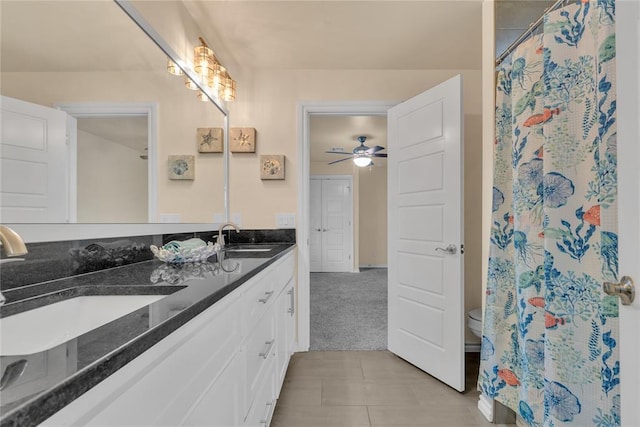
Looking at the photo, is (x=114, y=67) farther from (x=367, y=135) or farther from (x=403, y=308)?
(x=367, y=135)

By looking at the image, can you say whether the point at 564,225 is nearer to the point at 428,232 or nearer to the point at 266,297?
the point at 428,232

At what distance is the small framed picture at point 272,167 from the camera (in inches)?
95.9

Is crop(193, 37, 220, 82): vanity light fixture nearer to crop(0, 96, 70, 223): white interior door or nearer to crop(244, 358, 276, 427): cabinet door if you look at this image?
crop(0, 96, 70, 223): white interior door

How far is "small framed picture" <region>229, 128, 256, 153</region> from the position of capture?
2441 millimetres

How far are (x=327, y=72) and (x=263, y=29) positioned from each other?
683 mm

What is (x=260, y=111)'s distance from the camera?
2490 mm

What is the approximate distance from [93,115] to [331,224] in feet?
17.5

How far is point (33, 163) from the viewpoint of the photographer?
2.83 feet

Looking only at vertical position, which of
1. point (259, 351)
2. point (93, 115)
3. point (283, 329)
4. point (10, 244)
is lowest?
point (283, 329)

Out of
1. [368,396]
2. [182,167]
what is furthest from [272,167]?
[368,396]

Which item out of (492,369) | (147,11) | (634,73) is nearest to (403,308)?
(492,369)

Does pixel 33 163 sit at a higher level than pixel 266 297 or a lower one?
higher

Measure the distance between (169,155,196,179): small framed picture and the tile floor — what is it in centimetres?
151

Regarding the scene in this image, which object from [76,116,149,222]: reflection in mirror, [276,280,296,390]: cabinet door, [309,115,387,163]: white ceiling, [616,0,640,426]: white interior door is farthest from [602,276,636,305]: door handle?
[309,115,387,163]: white ceiling
